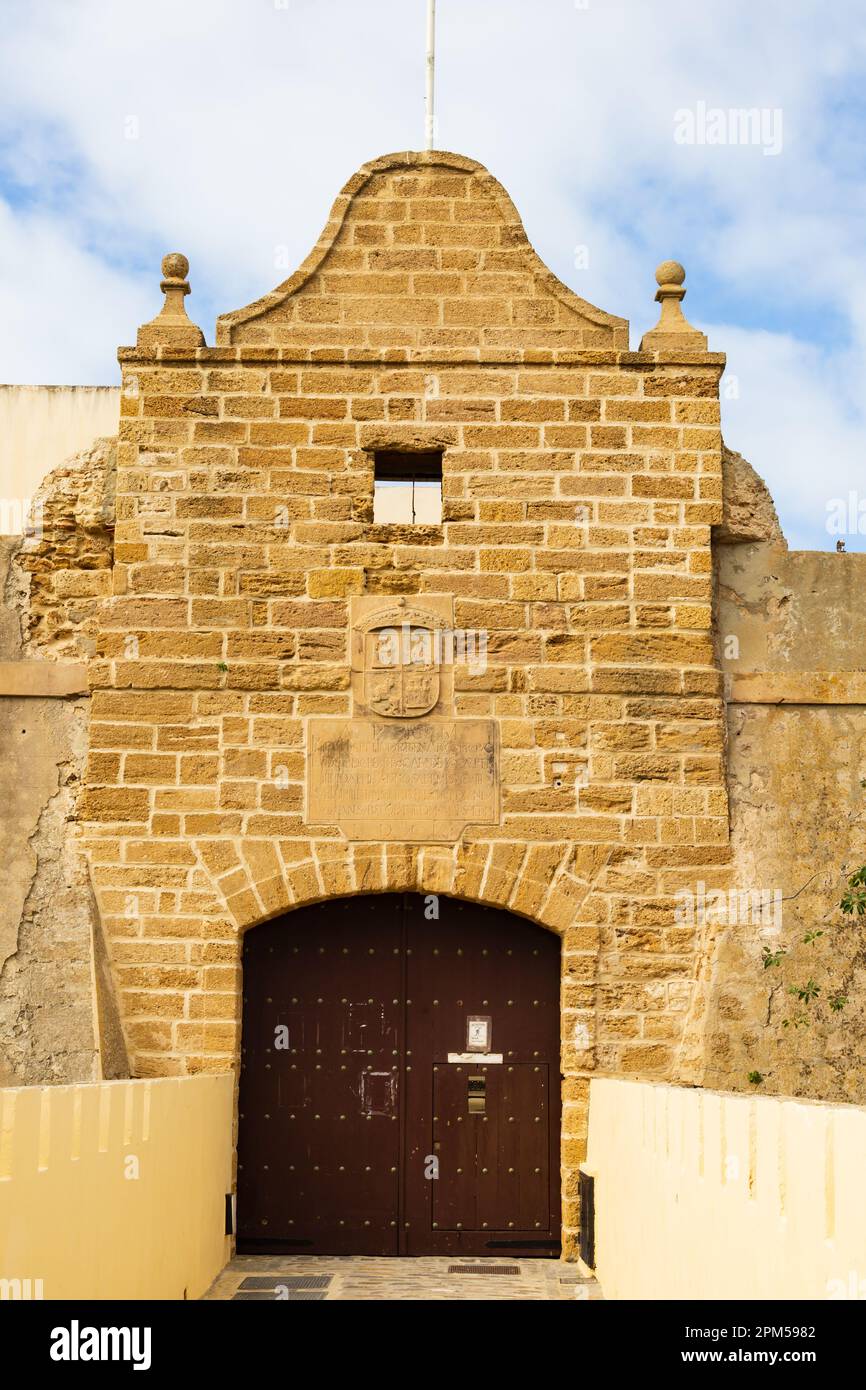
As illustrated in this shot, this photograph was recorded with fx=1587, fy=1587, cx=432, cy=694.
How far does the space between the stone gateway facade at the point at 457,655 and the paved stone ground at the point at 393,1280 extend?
1.61 ft

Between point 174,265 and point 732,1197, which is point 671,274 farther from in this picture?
point 732,1197

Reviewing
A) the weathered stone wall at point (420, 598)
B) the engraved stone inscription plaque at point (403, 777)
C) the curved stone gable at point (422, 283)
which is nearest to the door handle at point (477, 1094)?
the weathered stone wall at point (420, 598)

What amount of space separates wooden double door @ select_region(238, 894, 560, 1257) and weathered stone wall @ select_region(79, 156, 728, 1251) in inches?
11.9

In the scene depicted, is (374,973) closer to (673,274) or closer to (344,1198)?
(344,1198)

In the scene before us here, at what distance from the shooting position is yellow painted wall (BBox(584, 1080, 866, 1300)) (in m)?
3.33

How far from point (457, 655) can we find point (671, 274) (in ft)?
7.89

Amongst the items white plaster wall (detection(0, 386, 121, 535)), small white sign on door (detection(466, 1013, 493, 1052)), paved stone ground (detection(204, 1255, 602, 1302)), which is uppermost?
white plaster wall (detection(0, 386, 121, 535))

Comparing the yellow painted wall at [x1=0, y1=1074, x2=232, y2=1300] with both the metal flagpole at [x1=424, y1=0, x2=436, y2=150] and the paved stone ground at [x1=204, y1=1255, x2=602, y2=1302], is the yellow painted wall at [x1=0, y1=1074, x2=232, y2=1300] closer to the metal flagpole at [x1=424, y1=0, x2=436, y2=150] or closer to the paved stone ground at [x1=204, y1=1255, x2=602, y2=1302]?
the paved stone ground at [x1=204, y1=1255, x2=602, y2=1302]

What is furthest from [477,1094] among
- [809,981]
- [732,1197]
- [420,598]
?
[732,1197]

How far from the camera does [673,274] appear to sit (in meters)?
8.50

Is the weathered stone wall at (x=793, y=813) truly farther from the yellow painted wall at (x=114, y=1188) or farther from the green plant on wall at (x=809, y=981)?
the yellow painted wall at (x=114, y=1188)

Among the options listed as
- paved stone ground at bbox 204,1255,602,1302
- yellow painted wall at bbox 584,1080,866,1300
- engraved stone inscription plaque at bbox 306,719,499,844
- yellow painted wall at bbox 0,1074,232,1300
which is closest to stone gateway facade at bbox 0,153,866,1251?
engraved stone inscription plaque at bbox 306,719,499,844
